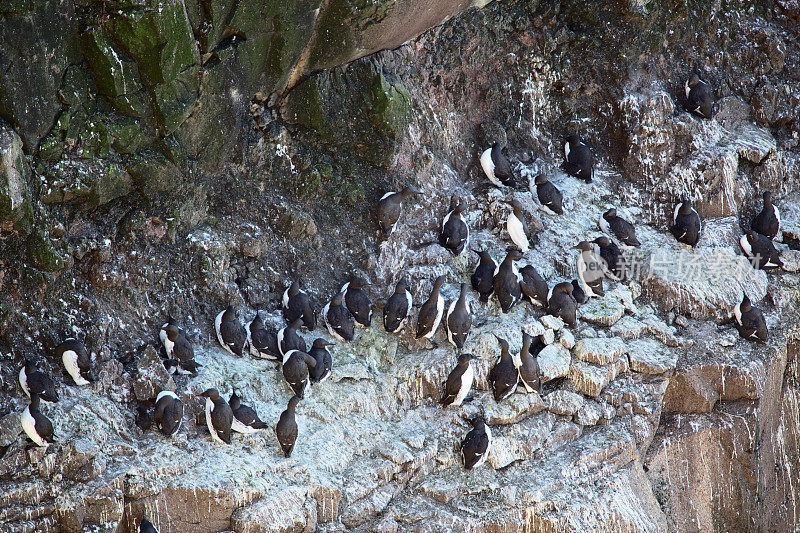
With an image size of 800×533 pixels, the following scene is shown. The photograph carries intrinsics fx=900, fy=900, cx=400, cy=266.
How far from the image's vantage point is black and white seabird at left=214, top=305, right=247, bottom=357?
8.75m

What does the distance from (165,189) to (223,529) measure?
3.30 metres

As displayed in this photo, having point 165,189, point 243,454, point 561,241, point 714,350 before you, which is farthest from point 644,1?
point 243,454

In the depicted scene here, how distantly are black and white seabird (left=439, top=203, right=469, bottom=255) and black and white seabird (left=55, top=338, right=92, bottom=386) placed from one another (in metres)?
4.01

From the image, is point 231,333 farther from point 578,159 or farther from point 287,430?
point 578,159

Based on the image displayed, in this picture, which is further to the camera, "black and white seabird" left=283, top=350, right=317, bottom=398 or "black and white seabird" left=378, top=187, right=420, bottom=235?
"black and white seabird" left=378, top=187, right=420, bottom=235

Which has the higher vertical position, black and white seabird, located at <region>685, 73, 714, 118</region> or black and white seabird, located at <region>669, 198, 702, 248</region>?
black and white seabird, located at <region>685, 73, 714, 118</region>

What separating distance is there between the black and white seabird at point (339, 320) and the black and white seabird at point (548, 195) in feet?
9.42

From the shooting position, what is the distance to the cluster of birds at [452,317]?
25.8 feet

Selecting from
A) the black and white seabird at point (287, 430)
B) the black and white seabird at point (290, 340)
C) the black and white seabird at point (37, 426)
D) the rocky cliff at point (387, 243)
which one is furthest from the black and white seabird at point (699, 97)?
the black and white seabird at point (37, 426)

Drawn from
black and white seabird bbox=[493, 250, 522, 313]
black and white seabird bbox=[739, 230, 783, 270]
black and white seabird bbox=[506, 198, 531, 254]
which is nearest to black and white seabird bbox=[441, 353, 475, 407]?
black and white seabird bbox=[493, 250, 522, 313]

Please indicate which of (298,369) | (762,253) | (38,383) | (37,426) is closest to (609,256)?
(762,253)

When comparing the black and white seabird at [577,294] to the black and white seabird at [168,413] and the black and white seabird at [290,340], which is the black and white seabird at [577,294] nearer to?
the black and white seabird at [290,340]

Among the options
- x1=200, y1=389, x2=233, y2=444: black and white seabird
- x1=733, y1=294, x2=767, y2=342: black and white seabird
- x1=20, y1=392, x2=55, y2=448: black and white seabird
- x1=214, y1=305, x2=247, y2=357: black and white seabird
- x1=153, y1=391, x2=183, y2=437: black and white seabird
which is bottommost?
x1=733, y1=294, x2=767, y2=342: black and white seabird

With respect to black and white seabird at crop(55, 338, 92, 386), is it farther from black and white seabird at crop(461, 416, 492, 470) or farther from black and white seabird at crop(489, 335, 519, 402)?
black and white seabird at crop(489, 335, 519, 402)
